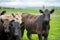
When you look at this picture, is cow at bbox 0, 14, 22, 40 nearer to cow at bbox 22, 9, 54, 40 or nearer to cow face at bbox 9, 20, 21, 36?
cow face at bbox 9, 20, 21, 36

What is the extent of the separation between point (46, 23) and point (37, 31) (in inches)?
40.0

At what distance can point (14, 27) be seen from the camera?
42.2 ft

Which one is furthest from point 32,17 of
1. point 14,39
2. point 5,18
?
point 14,39

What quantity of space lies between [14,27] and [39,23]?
5.00m

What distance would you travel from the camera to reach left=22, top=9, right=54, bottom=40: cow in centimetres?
1686

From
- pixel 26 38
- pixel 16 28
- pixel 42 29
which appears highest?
pixel 16 28

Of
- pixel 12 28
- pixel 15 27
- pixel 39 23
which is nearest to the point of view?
pixel 15 27

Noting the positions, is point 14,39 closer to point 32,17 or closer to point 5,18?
point 5,18

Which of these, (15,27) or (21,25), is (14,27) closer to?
(15,27)

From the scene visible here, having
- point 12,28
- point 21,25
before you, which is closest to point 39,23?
point 21,25

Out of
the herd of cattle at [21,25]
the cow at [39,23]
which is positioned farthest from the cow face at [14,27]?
the cow at [39,23]

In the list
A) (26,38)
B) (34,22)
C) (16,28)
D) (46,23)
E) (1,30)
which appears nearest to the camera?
(16,28)

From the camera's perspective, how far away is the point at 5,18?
47.3 feet

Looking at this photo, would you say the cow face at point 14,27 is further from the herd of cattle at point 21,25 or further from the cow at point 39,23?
the cow at point 39,23
